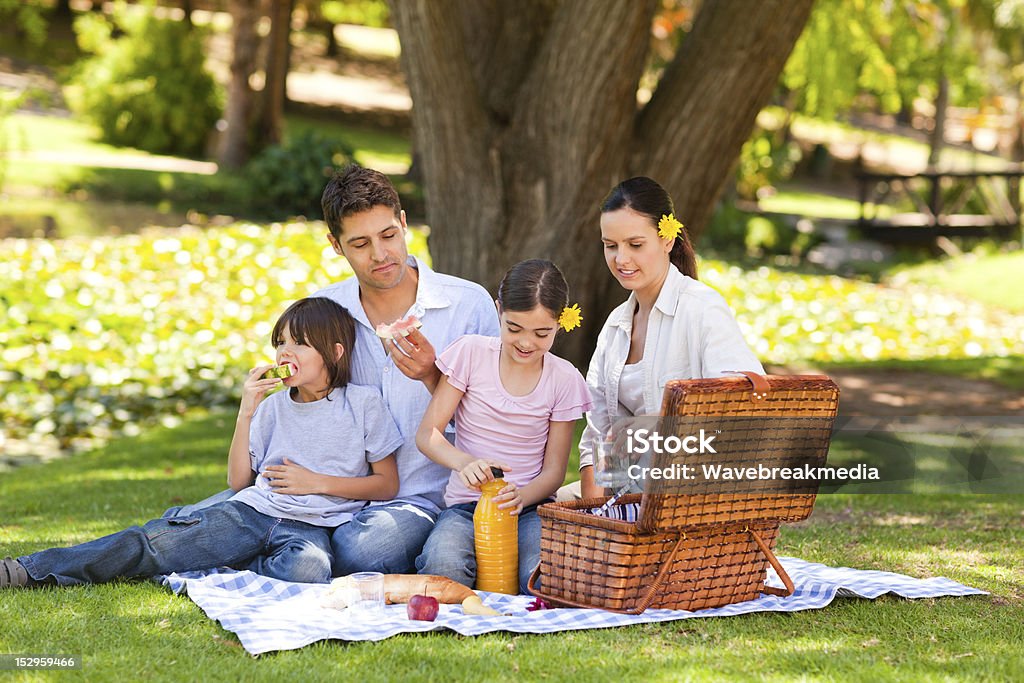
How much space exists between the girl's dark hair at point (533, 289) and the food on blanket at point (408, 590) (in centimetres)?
97

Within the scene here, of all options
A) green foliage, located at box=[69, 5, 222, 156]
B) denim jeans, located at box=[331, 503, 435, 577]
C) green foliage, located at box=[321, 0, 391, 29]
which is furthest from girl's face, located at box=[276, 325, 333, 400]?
green foliage, located at box=[321, 0, 391, 29]

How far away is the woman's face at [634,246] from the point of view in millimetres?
4449

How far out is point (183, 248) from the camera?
13.4 m

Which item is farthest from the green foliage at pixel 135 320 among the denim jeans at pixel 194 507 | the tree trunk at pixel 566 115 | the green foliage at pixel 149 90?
the green foliage at pixel 149 90

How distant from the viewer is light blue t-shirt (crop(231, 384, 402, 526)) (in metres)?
4.63

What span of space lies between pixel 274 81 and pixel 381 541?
724 inches

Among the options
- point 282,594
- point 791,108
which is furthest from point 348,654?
point 791,108

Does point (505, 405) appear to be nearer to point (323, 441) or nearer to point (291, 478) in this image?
point (323, 441)

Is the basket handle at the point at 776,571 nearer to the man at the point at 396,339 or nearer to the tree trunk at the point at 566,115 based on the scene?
the man at the point at 396,339

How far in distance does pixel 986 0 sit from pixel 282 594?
19.1 m

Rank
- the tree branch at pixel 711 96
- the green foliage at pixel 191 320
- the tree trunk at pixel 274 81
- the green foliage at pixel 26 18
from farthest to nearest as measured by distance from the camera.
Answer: the tree trunk at pixel 274 81 < the green foliage at pixel 26 18 < the green foliage at pixel 191 320 < the tree branch at pixel 711 96

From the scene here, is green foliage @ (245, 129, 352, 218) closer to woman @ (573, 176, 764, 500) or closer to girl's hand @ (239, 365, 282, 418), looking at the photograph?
girl's hand @ (239, 365, 282, 418)

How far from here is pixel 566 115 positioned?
26.1 feet

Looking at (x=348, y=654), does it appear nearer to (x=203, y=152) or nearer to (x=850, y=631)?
(x=850, y=631)
